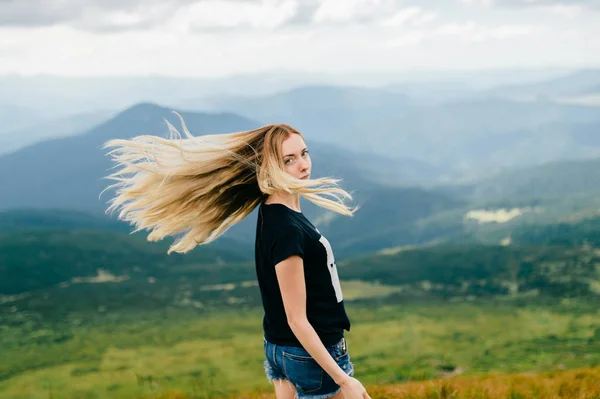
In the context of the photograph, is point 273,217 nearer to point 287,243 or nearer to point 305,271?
point 287,243

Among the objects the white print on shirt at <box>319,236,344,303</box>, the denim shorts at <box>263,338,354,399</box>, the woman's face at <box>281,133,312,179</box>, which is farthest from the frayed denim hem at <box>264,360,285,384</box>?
the woman's face at <box>281,133,312,179</box>

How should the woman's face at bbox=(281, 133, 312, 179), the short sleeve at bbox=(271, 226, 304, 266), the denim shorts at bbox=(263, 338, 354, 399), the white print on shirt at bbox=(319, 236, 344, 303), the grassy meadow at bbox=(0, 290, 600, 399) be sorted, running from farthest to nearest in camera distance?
the grassy meadow at bbox=(0, 290, 600, 399) < the woman's face at bbox=(281, 133, 312, 179) < the denim shorts at bbox=(263, 338, 354, 399) < the white print on shirt at bbox=(319, 236, 344, 303) < the short sleeve at bbox=(271, 226, 304, 266)

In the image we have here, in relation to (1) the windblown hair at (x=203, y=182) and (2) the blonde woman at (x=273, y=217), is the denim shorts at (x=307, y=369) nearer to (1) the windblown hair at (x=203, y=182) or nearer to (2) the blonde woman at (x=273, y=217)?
(2) the blonde woman at (x=273, y=217)

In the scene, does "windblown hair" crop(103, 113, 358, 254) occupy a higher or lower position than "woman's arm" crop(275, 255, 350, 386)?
higher

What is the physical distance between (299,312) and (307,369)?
1.65 feet

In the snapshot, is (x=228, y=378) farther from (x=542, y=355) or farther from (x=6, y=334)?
(x=6, y=334)

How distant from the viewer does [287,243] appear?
387 centimetres

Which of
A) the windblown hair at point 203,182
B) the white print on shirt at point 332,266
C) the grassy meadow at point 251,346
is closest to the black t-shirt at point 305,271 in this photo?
the white print on shirt at point 332,266

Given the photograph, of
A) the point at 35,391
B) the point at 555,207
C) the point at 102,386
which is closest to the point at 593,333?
the point at 102,386

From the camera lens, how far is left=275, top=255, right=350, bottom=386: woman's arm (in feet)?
12.7

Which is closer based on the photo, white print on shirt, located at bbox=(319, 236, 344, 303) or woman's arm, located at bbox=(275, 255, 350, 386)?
woman's arm, located at bbox=(275, 255, 350, 386)

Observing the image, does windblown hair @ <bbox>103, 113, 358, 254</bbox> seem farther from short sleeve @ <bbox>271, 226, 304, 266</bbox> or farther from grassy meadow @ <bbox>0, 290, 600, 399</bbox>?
grassy meadow @ <bbox>0, 290, 600, 399</bbox>

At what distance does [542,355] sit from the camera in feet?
85.0

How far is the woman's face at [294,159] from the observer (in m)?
4.30
